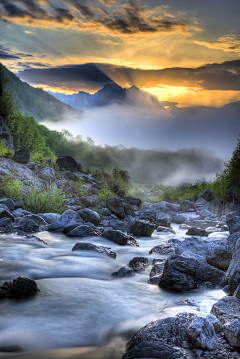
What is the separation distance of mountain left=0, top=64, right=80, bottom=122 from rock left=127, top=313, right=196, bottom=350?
10924 cm

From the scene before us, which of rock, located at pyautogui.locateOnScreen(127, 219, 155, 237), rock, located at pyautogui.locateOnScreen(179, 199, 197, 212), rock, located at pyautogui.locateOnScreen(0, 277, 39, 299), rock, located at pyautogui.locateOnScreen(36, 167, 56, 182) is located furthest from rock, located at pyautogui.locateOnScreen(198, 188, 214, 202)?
rock, located at pyautogui.locateOnScreen(0, 277, 39, 299)

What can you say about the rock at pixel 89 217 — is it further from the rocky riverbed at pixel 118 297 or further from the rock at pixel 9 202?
the rock at pixel 9 202

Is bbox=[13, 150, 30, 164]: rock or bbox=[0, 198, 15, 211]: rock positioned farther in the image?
bbox=[13, 150, 30, 164]: rock

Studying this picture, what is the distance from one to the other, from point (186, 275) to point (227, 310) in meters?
1.80

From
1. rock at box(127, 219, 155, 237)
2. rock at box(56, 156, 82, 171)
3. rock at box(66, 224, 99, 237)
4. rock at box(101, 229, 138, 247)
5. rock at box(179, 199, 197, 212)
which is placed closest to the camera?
rock at box(101, 229, 138, 247)

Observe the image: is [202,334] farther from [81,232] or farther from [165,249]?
[81,232]

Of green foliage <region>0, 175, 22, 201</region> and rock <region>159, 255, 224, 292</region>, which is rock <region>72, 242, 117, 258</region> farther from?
green foliage <region>0, 175, 22, 201</region>

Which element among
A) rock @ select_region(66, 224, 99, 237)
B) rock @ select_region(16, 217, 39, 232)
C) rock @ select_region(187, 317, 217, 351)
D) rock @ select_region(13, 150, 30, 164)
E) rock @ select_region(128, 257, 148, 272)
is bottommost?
rock @ select_region(16, 217, 39, 232)

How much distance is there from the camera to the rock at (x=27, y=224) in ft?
31.1

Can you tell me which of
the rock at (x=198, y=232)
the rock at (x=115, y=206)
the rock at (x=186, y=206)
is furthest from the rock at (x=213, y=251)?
the rock at (x=186, y=206)

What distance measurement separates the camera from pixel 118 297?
444 centimetres

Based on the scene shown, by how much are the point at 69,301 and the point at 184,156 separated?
61.3 meters

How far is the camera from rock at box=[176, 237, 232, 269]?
5.79m

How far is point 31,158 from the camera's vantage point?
16891 millimetres
